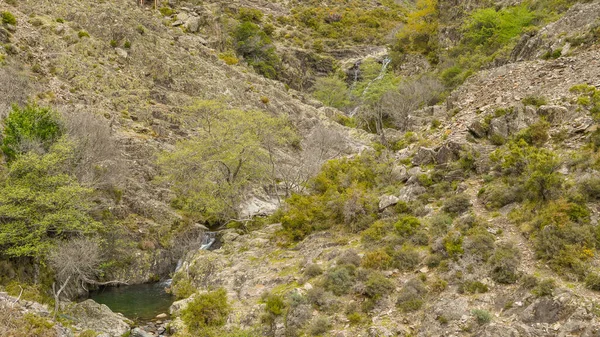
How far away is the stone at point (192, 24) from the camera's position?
54.8 m

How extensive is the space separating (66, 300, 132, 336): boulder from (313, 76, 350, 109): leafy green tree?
1757 inches

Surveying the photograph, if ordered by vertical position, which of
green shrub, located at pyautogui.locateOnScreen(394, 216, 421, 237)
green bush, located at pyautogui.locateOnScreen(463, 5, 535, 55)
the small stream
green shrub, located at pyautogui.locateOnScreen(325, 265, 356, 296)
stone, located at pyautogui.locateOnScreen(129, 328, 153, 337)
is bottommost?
the small stream

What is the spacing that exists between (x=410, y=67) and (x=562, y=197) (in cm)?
4035

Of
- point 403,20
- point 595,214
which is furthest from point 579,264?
point 403,20

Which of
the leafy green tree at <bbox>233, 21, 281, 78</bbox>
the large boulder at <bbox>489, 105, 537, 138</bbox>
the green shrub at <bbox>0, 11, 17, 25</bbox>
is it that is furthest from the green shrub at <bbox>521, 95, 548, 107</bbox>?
the leafy green tree at <bbox>233, 21, 281, 78</bbox>

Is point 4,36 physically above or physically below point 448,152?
below

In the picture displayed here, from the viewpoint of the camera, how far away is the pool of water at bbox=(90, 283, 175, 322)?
2008 centimetres

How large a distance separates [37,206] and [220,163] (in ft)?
37.9

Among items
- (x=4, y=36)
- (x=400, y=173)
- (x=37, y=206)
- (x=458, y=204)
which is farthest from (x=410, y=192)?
(x=4, y=36)

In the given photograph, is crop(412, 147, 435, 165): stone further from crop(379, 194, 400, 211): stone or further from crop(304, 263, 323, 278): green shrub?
crop(304, 263, 323, 278): green shrub

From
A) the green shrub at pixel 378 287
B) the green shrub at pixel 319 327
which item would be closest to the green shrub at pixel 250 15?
the green shrub at pixel 378 287

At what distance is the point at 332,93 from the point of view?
192 feet

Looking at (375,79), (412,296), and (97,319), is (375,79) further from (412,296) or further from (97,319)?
(97,319)

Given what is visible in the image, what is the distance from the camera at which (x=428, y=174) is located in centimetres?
1920
